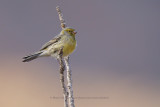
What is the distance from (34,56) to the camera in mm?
2086

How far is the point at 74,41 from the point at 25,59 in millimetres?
537

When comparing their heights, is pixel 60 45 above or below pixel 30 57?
above

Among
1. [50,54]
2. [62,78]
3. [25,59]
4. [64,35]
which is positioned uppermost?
[64,35]

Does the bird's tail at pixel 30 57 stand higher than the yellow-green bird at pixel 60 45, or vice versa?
the yellow-green bird at pixel 60 45

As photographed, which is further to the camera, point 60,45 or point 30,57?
point 60,45

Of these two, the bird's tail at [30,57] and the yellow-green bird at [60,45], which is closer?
the bird's tail at [30,57]

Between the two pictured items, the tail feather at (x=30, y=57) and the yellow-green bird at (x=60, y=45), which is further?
the yellow-green bird at (x=60, y=45)

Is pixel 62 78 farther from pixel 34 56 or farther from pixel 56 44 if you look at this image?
pixel 56 44

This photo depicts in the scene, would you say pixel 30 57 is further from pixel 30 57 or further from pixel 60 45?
pixel 60 45

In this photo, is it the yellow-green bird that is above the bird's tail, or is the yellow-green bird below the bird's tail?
above

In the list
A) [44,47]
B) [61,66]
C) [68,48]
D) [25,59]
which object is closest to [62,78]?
[61,66]

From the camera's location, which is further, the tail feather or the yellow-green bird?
the yellow-green bird

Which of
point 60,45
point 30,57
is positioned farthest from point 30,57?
point 60,45

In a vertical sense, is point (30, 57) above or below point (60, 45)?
below
